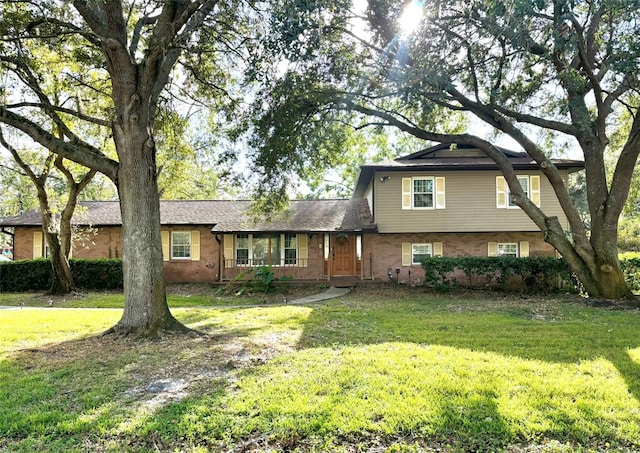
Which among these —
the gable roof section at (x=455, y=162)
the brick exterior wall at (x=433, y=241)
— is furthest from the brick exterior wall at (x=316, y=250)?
the gable roof section at (x=455, y=162)

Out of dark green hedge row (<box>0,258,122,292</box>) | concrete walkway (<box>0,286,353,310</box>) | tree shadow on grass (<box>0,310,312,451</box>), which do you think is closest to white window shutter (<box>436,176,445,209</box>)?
concrete walkway (<box>0,286,353,310</box>)

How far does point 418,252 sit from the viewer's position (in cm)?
1789

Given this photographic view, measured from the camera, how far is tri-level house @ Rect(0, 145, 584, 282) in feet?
55.6

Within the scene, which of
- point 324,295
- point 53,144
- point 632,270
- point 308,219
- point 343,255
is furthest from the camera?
point 308,219

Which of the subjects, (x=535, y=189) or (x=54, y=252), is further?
(x=535, y=189)

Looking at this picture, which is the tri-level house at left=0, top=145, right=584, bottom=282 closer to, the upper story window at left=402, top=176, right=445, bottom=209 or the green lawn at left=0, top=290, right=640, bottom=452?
the upper story window at left=402, top=176, right=445, bottom=209

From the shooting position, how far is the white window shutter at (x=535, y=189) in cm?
1684

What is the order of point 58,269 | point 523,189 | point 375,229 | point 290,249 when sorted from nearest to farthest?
point 58,269
point 523,189
point 375,229
point 290,249

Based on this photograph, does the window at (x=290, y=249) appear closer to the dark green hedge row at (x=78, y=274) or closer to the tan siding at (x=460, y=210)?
the tan siding at (x=460, y=210)

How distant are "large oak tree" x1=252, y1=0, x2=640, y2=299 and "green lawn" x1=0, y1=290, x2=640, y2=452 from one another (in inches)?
203

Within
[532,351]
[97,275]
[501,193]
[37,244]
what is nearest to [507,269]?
[501,193]

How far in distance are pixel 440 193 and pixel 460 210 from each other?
3.58 feet

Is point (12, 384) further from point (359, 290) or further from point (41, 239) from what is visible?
point (41, 239)

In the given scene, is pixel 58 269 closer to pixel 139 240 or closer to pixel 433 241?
pixel 139 240
